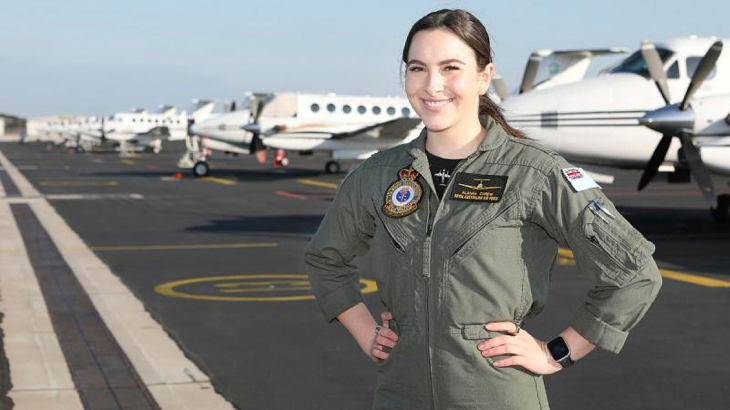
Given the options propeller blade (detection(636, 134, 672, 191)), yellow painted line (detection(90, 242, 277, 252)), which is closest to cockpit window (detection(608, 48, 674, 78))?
propeller blade (detection(636, 134, 672, 191))

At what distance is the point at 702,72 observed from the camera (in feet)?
51.7

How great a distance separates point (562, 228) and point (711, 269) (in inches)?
466

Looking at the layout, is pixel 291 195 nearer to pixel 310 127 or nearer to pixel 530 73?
pixel 310 127

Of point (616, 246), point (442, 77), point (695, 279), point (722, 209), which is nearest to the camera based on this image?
point (616, 246)

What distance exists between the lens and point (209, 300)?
457 inches

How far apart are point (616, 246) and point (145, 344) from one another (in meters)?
6.80

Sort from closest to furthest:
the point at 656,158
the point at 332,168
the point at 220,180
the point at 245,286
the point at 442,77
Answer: the point at 442,77, the point at 245,286, the point at 656,158, the point at 220,180, the point at 332,168

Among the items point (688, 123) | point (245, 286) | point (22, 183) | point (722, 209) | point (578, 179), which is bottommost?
point (22, 183)

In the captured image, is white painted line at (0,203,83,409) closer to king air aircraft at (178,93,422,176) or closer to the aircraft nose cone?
the aircraft nose cone

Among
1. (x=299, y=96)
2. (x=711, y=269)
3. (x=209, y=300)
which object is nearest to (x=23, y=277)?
(x=209, y=300)

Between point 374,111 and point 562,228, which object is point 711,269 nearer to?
point 562,228

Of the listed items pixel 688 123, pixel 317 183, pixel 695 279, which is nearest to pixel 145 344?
pixel 695 279

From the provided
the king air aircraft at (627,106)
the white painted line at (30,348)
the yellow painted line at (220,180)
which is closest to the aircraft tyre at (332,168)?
the yellow painted line at (220,180)

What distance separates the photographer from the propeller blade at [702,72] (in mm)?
15617
